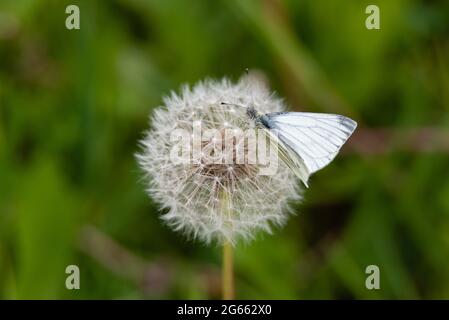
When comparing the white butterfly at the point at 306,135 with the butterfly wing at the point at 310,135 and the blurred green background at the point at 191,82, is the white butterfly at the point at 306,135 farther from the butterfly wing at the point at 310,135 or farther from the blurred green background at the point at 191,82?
the blurred green background at the point at 191,82

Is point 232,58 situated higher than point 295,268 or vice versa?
point 232,58

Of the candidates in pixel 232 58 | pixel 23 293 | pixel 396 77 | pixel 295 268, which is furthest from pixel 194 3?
pixel 23 293

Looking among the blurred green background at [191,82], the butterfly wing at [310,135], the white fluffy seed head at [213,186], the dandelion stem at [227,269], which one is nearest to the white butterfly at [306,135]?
the butterfly wing at [310,135]

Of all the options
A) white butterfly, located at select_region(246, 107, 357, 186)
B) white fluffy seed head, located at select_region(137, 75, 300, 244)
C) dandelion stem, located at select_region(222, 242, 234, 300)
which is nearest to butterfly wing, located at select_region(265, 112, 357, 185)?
white butterfly, located at select_region(246, 107, 357, 186)

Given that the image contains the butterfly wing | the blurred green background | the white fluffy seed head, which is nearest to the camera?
the butterfly wing

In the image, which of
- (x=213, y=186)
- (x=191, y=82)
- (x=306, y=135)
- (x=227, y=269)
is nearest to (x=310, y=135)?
(x=306, y=135)

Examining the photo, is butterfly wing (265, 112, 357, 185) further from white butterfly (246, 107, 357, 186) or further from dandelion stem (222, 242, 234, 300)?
dandelion stem (222, 242, 234, 300)
